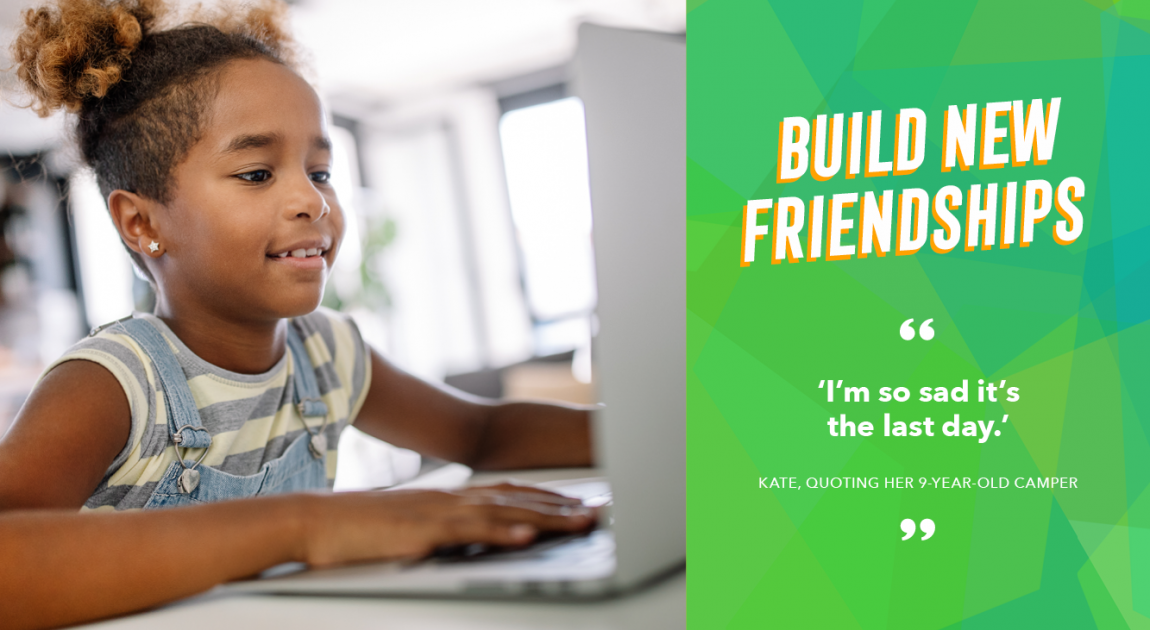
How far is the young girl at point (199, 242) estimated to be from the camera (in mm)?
551

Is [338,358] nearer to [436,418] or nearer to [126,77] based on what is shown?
[436,418]

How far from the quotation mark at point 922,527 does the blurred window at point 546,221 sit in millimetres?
4389

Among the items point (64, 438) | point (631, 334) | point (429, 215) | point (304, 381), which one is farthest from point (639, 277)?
A: point (429, 215)

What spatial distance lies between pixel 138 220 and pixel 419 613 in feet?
1.81

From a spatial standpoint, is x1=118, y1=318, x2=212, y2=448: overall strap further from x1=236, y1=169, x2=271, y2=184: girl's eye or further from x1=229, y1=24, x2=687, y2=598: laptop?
x1=229, y1=24, x2=687, y2=598: laptop

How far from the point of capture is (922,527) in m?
0.22

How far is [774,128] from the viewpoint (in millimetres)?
237

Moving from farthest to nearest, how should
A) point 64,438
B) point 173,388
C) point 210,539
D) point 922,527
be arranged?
point 173,388 → point 64,438 → point 210,539 → point 922,527

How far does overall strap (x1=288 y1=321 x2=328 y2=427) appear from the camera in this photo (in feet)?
2.35

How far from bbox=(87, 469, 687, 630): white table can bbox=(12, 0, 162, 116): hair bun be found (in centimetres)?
53

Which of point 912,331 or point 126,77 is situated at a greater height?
point 126,77

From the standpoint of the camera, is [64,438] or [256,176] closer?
[64,438]

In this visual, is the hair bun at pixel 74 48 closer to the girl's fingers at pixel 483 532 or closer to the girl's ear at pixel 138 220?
the girl's ear at pixel 138 220

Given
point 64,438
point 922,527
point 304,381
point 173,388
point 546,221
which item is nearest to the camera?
point 922,527
